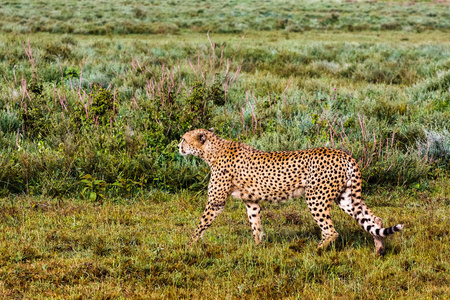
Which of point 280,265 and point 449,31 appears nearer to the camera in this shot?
point 280,265

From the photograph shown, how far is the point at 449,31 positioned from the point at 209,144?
102 ft

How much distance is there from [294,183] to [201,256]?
1.02 metres

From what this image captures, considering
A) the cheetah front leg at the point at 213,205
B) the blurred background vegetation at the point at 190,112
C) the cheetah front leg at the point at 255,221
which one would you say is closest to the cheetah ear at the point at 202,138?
the cheetah front leg at the point at 213,205

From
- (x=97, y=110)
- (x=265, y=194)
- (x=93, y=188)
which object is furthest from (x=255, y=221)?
(x=97, y=110)

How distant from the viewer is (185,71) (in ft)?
41.5

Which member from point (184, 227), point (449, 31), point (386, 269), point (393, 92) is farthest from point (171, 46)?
point (449, 31)

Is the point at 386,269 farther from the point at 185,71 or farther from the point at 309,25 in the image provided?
the point at 309,25

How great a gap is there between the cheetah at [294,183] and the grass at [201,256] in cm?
24

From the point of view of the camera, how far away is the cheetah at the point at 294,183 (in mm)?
4414

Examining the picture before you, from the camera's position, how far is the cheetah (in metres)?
4.41

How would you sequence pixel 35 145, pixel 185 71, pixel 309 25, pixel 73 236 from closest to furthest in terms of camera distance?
pixel 73 236, pixel 35 145, pixel 185 71, pixel 309 25

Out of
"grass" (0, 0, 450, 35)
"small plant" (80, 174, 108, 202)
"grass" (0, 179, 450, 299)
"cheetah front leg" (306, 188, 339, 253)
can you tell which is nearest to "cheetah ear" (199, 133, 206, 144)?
"grass" (0, 179, 450, 299)

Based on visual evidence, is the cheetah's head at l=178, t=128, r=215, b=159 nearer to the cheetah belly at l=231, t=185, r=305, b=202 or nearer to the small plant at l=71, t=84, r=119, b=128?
the cheetah belly at l=231, t=185, r=305, b=202

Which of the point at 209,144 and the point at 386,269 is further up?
the point at 209,144
